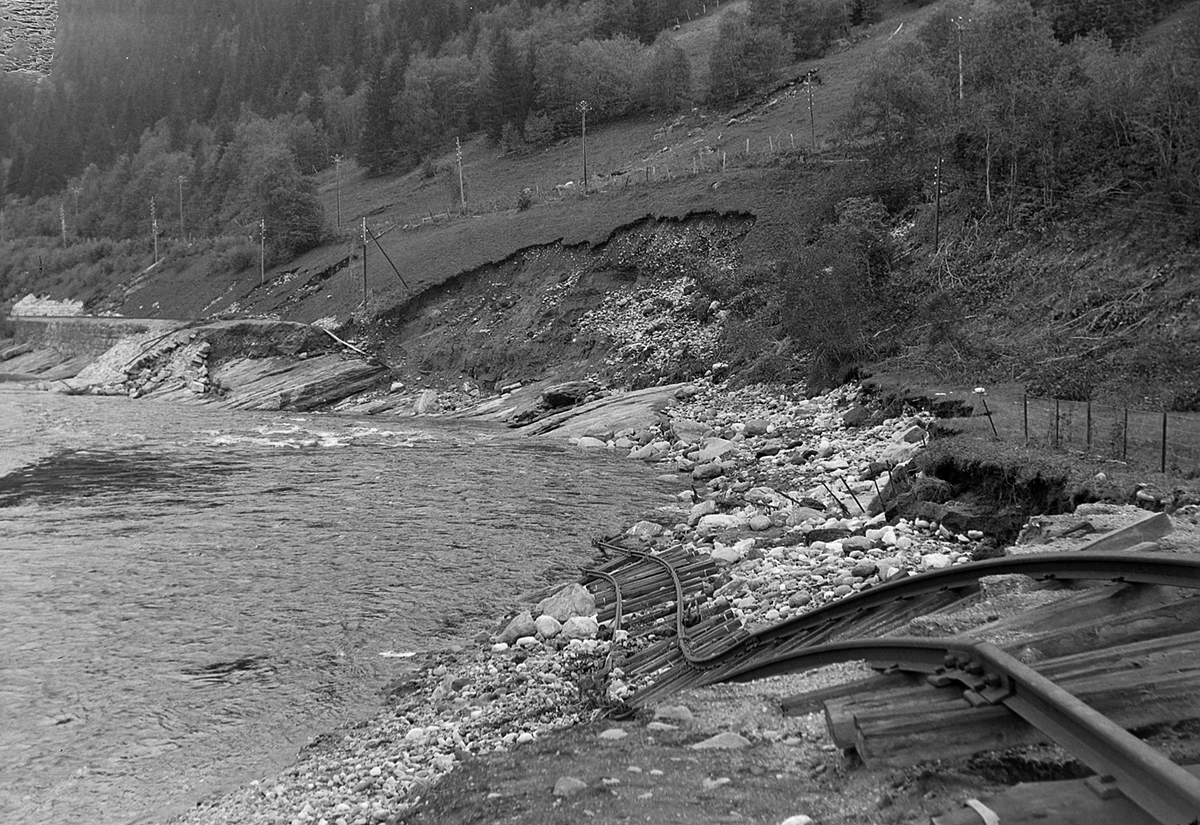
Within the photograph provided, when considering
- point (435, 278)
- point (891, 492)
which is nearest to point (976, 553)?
point (891, 492)

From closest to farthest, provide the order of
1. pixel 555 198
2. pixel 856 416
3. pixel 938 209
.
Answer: pixel 856 416
pixel 938 209
pixel 555 198

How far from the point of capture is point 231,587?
14594 millimetres

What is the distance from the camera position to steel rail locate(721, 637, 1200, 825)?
3887 mm

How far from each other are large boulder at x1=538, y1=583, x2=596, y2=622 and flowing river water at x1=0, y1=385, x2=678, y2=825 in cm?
113

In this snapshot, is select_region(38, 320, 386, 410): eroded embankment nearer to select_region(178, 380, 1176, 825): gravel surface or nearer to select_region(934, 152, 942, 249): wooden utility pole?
select_region(934, 152, 942, 249): wooden utility pole

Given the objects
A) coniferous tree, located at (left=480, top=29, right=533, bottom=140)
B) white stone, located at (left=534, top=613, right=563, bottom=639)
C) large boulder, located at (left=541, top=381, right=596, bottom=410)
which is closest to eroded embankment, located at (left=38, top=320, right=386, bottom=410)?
large boulder, located at (left=541, top=381, right=596, bottom=410)

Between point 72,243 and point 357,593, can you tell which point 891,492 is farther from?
point 72,243

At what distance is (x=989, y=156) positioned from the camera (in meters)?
33.8

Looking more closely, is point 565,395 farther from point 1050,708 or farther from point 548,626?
point 1050,708

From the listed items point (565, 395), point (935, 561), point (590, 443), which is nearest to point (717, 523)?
point (935, 561)

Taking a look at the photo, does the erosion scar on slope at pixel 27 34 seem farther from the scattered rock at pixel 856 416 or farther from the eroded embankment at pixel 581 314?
the eroded embankment at pixel 581 314

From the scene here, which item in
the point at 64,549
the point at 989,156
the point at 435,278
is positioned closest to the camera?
the point at 64,549

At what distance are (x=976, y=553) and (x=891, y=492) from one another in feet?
13.9

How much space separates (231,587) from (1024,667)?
41.3 ft
